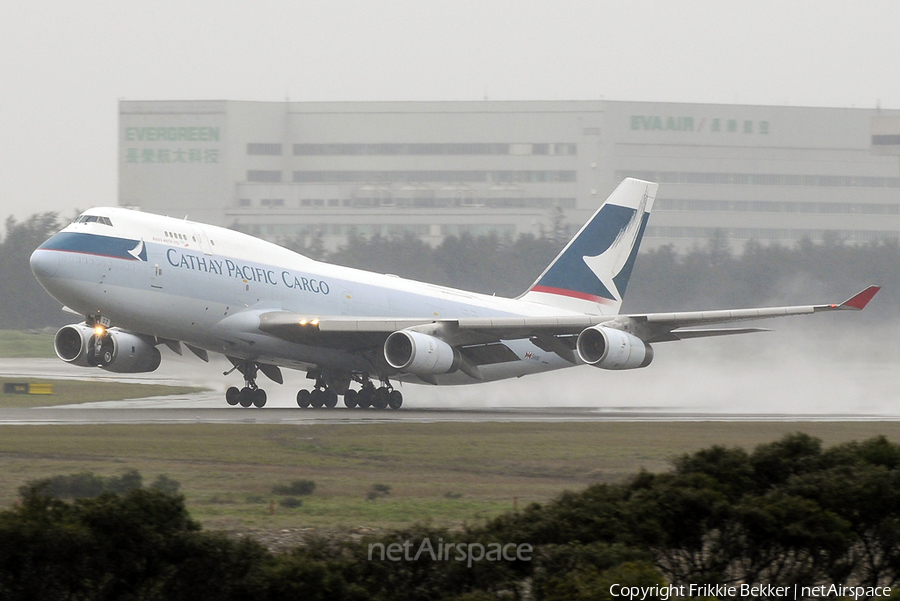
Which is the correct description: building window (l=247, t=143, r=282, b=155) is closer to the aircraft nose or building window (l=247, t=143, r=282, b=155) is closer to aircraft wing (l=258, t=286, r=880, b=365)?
aircraft wing (l=258, t=286, r=880, b=365)

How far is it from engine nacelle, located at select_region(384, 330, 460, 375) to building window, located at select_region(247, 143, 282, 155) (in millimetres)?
87155

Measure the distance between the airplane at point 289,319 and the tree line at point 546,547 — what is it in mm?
20190

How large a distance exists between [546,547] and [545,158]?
10816 cm

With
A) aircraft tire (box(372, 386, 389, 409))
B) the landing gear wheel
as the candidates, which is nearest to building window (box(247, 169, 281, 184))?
the landing gear wheel

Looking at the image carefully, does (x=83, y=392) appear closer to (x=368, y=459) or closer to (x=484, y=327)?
(x=484, y=327)

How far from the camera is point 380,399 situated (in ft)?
119

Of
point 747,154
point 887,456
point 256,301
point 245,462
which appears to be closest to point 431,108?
point 747,154

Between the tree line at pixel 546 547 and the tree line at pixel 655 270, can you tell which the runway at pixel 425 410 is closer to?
the tree line at pixel 655 270

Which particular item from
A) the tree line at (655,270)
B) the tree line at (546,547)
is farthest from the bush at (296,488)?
the tree line at (655,270)

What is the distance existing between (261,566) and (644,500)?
383 cm

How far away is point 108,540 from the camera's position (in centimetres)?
1009

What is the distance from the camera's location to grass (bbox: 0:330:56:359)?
6212 cm

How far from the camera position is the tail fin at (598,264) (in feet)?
138

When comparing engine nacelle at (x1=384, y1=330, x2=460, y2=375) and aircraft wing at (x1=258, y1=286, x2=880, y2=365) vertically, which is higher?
aircraft wing at (x1=258, y1=286, x2=880, y2=365)
